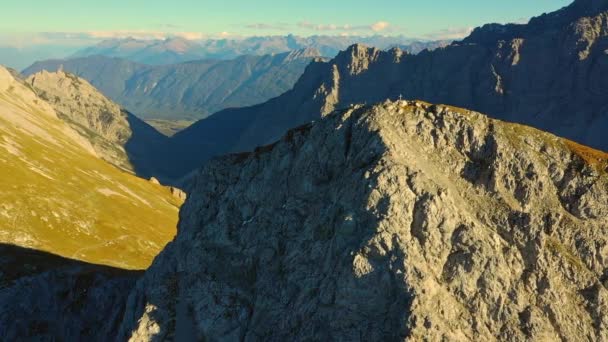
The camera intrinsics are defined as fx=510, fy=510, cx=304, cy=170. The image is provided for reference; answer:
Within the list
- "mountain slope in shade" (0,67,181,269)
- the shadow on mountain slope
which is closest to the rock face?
the shadow on mountain slope

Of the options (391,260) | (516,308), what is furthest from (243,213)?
(516,308)

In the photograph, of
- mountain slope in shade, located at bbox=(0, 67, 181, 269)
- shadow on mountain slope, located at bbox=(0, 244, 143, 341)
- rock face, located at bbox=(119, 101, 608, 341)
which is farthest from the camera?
mountain slope in shade, located at bbox=(0, 67, 181, 269)

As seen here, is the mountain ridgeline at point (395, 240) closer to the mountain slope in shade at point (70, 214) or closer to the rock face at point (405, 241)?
the rock face at point (405, 241)

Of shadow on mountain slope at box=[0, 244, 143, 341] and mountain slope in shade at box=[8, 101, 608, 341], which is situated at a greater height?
mountain slope in shade at box=[8, 101, 608, 341]

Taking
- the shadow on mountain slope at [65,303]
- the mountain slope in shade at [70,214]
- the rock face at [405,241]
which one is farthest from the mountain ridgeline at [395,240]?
the mountain slope in shade at [70,214]

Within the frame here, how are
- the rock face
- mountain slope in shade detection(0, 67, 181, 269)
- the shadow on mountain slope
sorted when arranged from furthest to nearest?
mountain slope in shade detection(0, 67, 181, 269)
the shadow on mountain slope
the rock face

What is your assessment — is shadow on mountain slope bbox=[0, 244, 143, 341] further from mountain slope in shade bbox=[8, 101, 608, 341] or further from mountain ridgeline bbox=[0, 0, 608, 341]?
mountain slope in shade bbox=[8, 101, 608, 341]

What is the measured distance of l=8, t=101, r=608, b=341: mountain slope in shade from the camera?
4122cm

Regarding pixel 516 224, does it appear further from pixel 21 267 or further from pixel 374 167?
pixel 21 267

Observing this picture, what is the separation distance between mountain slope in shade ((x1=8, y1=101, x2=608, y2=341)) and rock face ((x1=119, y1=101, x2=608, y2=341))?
0.12 metres

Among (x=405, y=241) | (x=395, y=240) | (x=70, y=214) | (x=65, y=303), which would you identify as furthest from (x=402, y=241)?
(x=70, y=214)

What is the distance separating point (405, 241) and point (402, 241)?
281mm

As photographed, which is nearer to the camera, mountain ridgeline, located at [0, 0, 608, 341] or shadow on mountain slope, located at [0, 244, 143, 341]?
mountain ridgeline, located at [0, 0, 608, 341]

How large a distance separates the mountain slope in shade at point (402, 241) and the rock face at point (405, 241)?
120 mm
